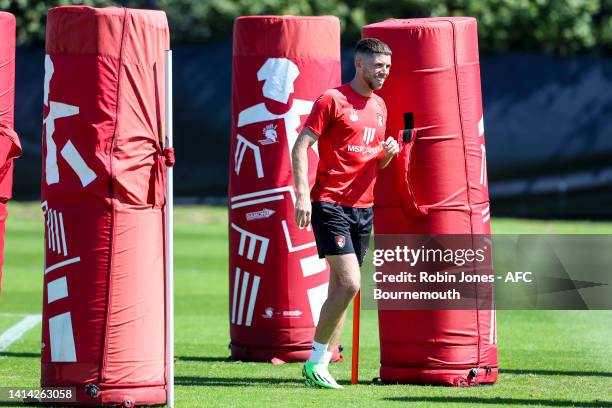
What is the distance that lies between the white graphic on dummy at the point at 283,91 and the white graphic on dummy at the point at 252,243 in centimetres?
70

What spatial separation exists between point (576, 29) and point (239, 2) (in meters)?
7.12

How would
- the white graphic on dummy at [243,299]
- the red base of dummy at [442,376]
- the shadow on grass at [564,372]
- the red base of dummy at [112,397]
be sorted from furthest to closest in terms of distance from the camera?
the white graphic on dummy at [243,299] → the shadow on grass at [564,372] → the red base of dummy at [442,376] → the red base of dummy at [112,397]

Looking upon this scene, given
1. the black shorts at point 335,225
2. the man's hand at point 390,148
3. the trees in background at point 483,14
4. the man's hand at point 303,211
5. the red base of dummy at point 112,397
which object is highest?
the trees in background at point 483,14

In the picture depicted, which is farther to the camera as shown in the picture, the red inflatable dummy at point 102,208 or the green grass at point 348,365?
the green grass at point 348,365

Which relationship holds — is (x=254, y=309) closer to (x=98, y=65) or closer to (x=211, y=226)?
(x=98, y=65)

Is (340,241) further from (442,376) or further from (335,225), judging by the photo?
(442,376)

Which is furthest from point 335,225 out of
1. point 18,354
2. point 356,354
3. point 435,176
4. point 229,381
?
point 18,354

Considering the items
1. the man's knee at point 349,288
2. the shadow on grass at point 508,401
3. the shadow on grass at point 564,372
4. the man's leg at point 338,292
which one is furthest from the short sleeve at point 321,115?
the shadow on grass at point 564,372

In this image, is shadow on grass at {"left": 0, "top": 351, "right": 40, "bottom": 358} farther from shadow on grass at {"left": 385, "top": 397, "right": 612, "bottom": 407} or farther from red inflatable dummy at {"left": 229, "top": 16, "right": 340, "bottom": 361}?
shadow on grass at {"left": 385, "top": 397, "right": 612, "bottom": 407}

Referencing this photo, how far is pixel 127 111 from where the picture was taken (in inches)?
295

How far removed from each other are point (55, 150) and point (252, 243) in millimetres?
2650

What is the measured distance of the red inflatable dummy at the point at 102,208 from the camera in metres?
7.45

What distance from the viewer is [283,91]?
9844mm

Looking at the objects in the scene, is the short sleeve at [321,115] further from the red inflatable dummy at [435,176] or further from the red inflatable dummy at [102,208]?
the red inflatable dummy at [102,208]
